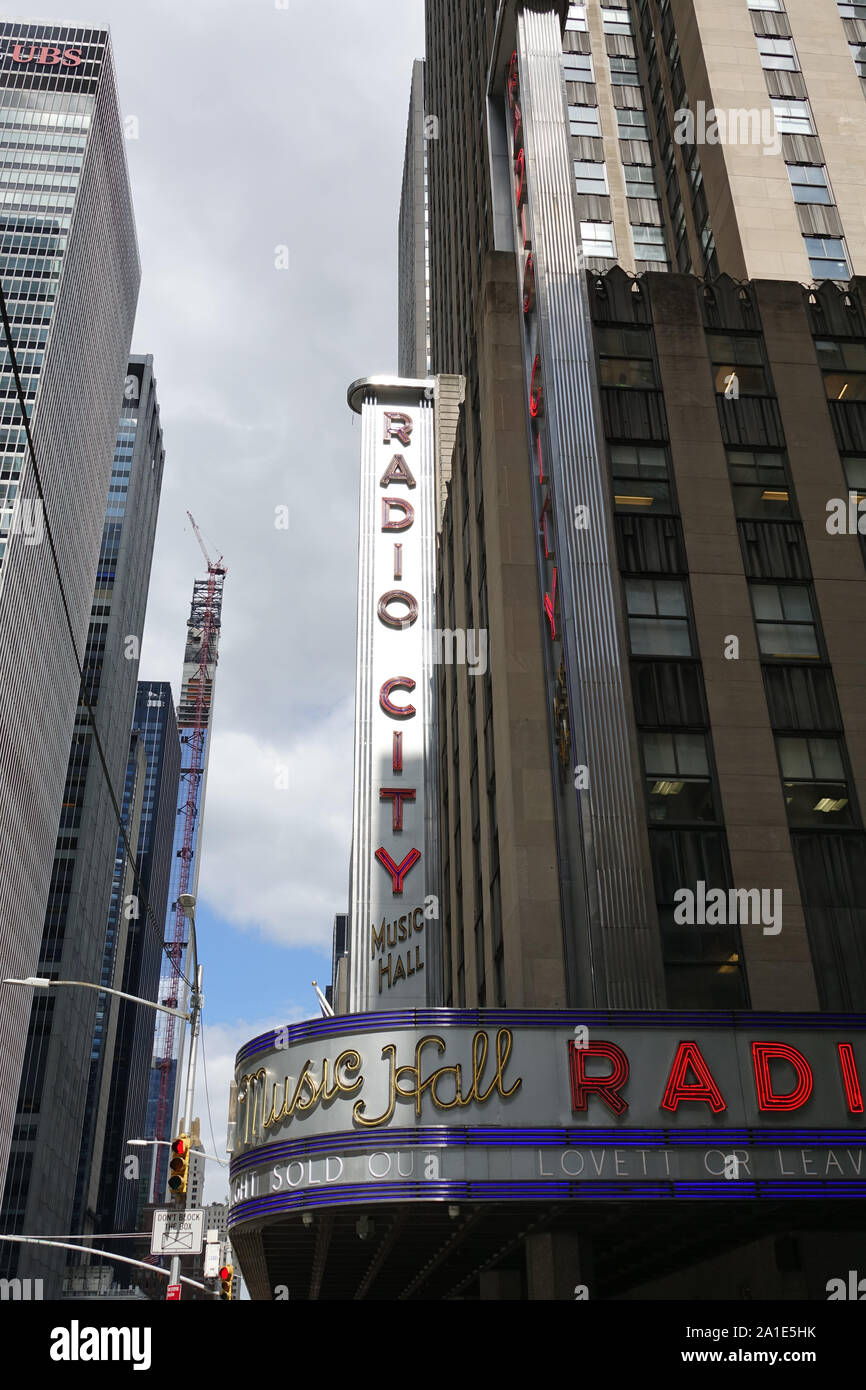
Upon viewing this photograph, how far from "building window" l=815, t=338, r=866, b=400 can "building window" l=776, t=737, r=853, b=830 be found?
36.5 ft

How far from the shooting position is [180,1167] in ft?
73.6

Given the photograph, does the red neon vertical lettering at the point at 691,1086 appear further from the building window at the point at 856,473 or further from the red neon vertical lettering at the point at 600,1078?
the building window at the point at 856,473

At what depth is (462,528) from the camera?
39.5 m

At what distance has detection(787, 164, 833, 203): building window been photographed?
41.8 m

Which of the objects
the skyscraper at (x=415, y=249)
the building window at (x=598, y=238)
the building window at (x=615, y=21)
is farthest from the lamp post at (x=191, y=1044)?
the skyscraper at (x=415, y=249)

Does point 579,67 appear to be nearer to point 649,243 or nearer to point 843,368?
point 649,243

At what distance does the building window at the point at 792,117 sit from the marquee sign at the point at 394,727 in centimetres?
1815

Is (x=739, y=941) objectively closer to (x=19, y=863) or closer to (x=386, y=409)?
(x=386, y=409)

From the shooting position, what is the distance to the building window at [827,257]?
1549 inches

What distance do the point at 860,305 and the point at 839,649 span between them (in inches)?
477

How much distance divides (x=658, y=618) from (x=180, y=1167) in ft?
55.0

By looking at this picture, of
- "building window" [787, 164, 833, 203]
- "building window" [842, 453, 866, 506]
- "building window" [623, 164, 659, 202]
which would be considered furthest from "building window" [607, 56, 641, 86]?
"building window" [842, 453, 866, 506]

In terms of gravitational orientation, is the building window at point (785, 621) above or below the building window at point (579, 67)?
below

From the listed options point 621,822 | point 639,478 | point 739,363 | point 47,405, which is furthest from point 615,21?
point 47,405
